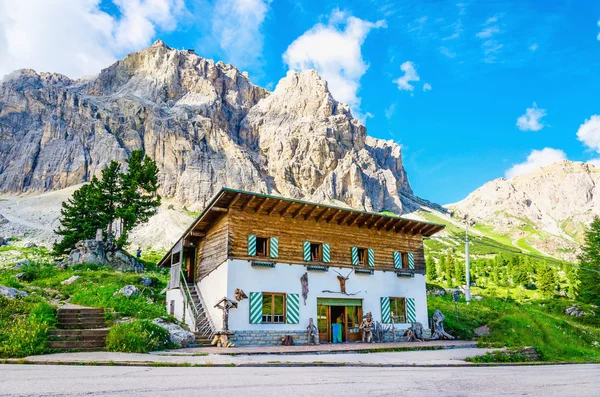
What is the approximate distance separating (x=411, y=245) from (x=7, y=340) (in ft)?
75.9

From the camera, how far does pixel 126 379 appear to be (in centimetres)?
879

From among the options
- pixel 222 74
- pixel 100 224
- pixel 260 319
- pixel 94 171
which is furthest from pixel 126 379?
pixel 222 74

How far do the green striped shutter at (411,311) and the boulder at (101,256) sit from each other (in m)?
28.0

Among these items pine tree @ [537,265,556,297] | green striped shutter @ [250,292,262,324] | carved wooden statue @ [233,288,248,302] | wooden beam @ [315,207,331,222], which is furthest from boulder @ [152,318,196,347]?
pine tree @ [537,265,556,297]

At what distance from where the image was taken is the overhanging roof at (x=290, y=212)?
22.5m

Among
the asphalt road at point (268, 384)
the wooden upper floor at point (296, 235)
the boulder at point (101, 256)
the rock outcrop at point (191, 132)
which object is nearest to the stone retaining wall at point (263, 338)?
the wooden upper floor at point (296, 235)

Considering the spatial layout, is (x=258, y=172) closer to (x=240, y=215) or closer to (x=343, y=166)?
(x=343, y=166)

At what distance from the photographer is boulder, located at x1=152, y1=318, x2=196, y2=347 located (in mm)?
18766

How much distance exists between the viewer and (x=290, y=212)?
2459 centimetres

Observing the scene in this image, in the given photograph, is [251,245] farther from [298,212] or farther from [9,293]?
[9,293]

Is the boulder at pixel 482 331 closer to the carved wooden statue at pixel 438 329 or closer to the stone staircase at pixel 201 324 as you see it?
the carved wooden statue at pixel 438 329

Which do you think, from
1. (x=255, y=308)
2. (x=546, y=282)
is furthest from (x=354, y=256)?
(x=546, y=282)

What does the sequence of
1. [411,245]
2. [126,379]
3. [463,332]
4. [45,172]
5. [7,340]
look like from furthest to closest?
[45,172]
[411,245]
[463,332]
[7,340]
[126,379]

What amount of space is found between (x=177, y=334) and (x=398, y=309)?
14.3 meters
